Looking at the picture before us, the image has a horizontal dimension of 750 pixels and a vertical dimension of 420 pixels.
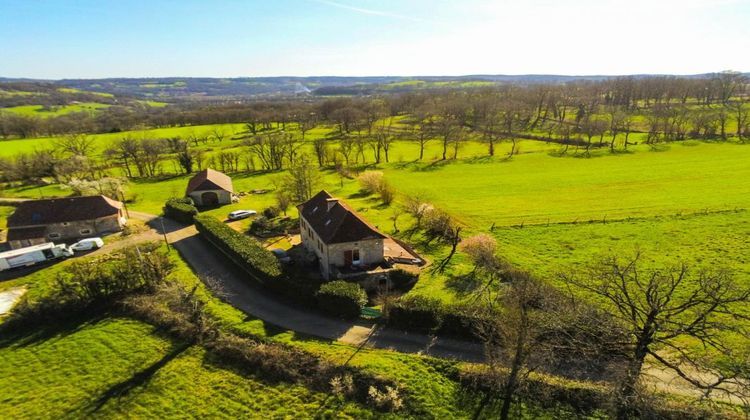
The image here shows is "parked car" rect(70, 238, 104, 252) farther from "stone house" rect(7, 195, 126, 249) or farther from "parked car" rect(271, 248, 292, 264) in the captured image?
"parked car" rect(271, 248, 292, 264)

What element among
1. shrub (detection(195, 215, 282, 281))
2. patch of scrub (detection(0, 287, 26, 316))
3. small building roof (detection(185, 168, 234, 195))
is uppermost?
small building roof (detection(185, 168, 234, 195))

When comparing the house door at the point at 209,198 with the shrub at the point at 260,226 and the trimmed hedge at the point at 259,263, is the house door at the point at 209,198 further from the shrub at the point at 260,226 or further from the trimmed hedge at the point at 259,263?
the trimmed hedge at the point at 259,263

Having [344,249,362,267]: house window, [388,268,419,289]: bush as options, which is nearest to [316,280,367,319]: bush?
[388,268,419,289]: bush

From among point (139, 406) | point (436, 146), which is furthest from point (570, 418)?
point (436, 146)

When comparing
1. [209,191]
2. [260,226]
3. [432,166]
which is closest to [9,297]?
[260,226]

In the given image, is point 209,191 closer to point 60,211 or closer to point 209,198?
point 209,198

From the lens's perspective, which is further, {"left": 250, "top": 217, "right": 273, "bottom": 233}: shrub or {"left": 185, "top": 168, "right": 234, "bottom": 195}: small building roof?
{"left": 185, "top": 168, "right": 234, "bottom": 195}: small building roof

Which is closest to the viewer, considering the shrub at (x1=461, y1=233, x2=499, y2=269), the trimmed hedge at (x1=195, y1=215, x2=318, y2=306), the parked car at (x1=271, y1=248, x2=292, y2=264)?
the trimmed hedge at (x1=195, y1=215, x2=318, y2=306)

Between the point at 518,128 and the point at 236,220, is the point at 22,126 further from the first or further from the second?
the point at 518,128
